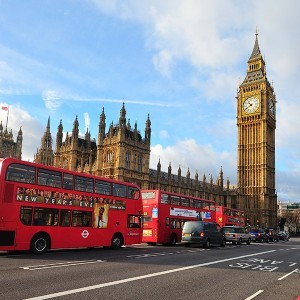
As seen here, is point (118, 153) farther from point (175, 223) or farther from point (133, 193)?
point (133, 193)

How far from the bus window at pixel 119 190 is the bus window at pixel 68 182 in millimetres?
3804

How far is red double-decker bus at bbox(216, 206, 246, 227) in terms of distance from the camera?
145 ft

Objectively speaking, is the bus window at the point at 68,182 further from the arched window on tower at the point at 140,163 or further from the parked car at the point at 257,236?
the arched window on tower at the point at 140,163

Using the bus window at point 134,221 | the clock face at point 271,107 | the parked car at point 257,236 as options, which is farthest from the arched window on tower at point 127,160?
the clock face at point 271,107

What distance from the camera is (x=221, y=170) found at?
350 ft

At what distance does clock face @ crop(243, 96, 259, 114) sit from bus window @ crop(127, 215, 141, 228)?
90.1 m

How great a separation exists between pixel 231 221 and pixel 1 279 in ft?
130

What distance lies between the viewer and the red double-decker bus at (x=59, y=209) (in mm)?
16875

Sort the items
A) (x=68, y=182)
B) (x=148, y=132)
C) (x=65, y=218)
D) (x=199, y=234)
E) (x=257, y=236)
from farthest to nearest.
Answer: (x=148, y=132) → (x=257, y=236) → (x=199, y=234) → (x=68, y=182) → (x=65, y=218)

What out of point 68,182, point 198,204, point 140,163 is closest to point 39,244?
Result: point 68,182

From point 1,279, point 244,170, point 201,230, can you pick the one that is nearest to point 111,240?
point 201,230

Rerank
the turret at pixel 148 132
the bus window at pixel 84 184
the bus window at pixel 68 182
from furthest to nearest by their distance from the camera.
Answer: the turret at pixel 148 132
the bus window at pixel 84 184
the bus window at pixel 68 182

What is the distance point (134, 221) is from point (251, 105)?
91804mm

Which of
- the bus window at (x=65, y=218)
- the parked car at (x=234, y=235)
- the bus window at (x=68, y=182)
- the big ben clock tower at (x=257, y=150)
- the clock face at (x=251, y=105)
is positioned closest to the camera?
the bus window at (x=65, y=218)
